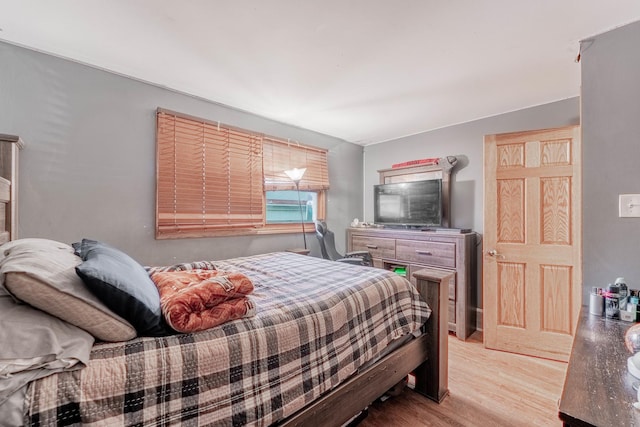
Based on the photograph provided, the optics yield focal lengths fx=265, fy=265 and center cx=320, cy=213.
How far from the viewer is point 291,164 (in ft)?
10.9

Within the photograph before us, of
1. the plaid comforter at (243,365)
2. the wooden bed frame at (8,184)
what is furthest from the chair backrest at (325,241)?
the wooden bed frame at (8,184)

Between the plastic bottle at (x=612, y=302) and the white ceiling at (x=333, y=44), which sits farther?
the white ceiling at (x=333, y=44)

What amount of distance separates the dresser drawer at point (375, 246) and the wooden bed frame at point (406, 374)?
4.60 ft

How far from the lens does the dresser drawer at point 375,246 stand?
10.7 ft

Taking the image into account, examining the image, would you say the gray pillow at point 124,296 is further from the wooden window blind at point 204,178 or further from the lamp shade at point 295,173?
the lamp shade at point 295,173

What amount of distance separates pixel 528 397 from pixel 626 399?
4.32 feet

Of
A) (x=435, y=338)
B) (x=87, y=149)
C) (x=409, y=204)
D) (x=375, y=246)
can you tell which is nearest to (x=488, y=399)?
(x=435, y=338)

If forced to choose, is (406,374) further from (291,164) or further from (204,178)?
(291,164)

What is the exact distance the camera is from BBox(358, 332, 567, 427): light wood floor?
5.22 feet

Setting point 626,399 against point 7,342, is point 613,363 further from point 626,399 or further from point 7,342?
point 7,342

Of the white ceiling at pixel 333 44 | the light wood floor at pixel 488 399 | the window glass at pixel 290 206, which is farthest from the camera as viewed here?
the window glass at pixel 290 206

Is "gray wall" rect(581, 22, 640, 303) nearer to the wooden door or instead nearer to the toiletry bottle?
the toiletry bottle

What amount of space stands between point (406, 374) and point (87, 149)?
2.77m

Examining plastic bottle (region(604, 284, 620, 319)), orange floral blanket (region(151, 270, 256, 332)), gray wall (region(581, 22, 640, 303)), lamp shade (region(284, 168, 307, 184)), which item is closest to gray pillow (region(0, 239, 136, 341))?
orange floral blanket (region(151, 270, 256, 332))
